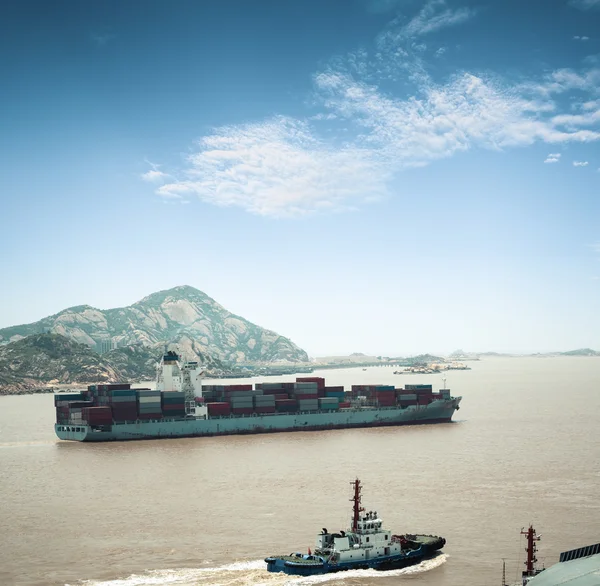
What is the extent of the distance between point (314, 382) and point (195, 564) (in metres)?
55.3

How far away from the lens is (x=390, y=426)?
80625 mm

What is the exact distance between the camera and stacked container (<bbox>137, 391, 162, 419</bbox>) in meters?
71.9

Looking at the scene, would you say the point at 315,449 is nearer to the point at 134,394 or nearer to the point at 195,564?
the point at 134,394

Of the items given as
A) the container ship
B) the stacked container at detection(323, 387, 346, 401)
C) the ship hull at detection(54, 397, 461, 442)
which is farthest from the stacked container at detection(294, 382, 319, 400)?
the stacked container at detection(323, 387, 346, 401)

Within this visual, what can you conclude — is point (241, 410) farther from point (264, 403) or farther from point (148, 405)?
point (148, 405)

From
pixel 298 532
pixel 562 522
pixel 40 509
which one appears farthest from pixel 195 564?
pixel 562 522

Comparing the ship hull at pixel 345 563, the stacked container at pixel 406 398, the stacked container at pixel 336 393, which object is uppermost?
the stacked container at pixel 336 393

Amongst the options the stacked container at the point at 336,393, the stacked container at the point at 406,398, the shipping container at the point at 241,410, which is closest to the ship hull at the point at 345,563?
the shipping container at the point at 241,410

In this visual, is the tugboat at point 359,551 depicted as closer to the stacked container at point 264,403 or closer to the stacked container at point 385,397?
the stacked container at point 264,403

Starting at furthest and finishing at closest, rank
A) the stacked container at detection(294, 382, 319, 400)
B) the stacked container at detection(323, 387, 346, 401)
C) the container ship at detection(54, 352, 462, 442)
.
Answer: the stacked container at detection(323, 387, 346, 401), the stacked container at detection(294, 382, 319, 400), the container ship at detection(54, 352, 462, 442)

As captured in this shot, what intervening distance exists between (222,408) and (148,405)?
8092mm

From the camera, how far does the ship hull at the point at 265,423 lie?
70.0 m

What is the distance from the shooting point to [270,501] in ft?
131

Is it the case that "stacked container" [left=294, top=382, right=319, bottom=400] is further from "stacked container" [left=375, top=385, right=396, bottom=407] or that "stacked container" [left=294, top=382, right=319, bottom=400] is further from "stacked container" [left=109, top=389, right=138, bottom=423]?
"stacked container" [left=109, top=389, right=138, bottom=423]
